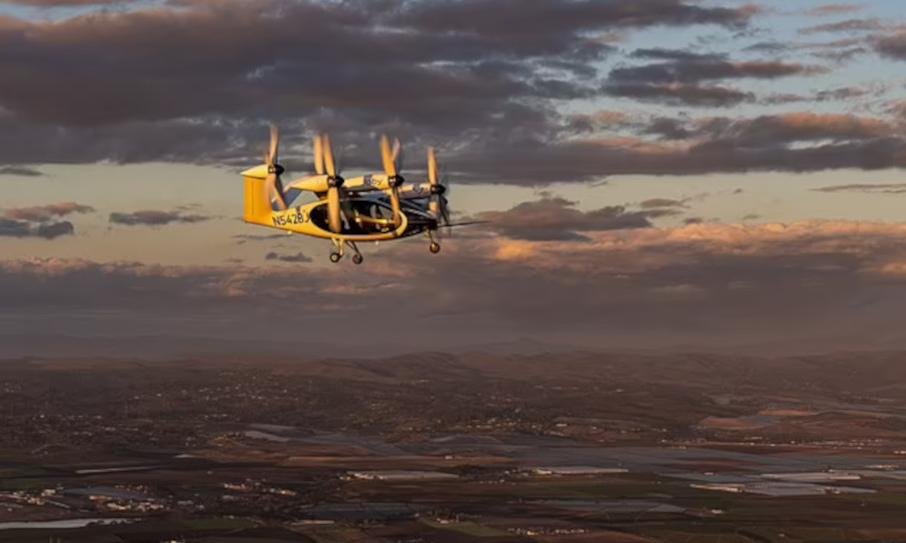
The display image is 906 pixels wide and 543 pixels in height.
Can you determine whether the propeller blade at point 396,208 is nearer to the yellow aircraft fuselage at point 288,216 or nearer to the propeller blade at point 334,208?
the yellow aircraft fuselage at point 288,216

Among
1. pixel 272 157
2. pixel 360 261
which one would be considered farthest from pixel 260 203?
pixel 360 261

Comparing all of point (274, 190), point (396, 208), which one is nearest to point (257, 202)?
point (274, 190)

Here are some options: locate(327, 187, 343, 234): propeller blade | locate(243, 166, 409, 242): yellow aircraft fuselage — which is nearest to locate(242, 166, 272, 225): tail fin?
locate(243, 166, 409, 242): yellow aircraft fuselage

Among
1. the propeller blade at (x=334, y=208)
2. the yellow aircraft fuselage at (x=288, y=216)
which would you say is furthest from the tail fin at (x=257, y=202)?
the propeller blade at (x=334, y=208)

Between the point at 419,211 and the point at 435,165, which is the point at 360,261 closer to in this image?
the point at 419,211

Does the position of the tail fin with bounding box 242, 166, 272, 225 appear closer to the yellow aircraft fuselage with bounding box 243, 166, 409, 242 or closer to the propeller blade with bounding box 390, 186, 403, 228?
the yellow aircraft fuselage with bounding box 243, 166, 409, 242

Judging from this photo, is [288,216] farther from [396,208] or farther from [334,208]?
[396,208]
